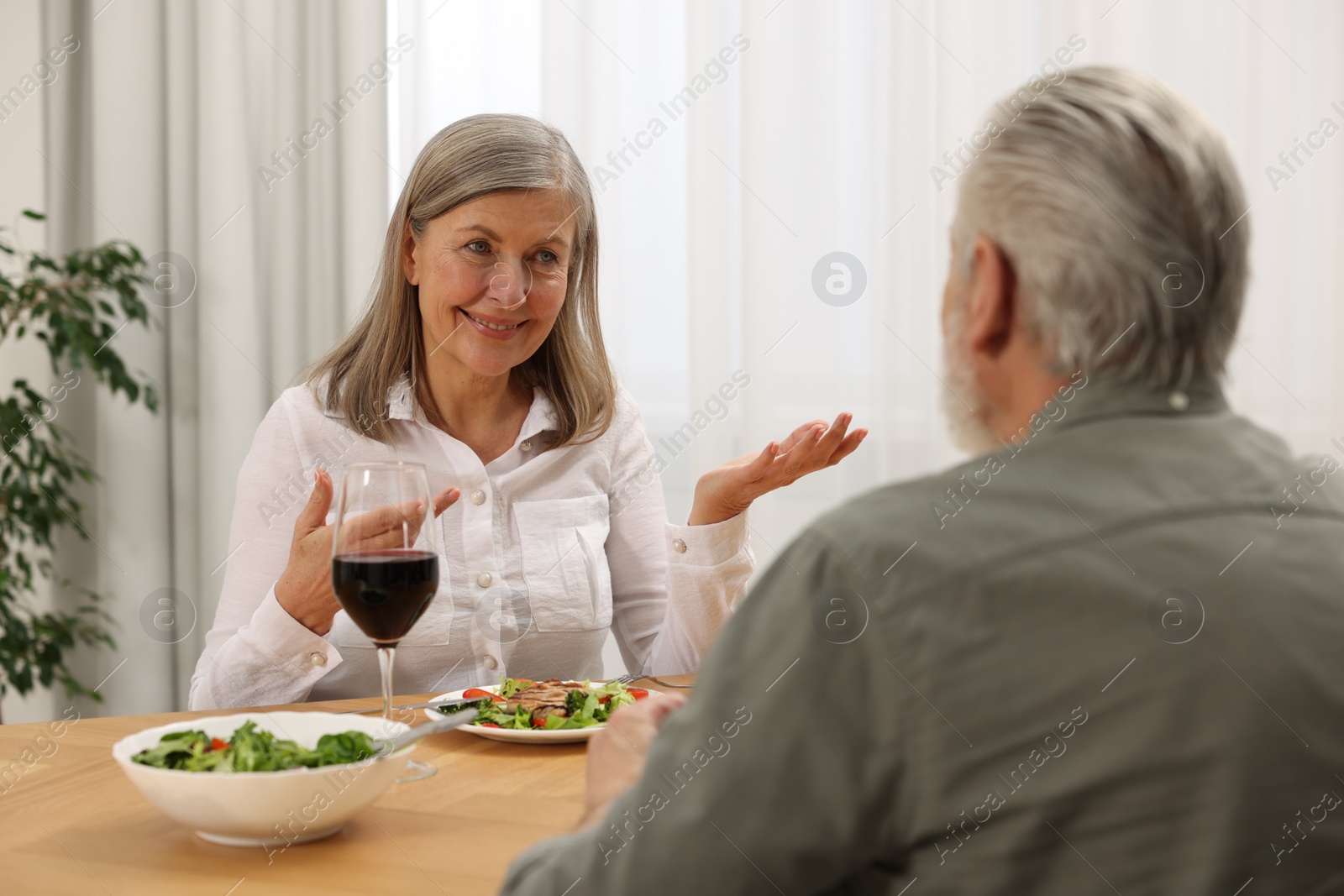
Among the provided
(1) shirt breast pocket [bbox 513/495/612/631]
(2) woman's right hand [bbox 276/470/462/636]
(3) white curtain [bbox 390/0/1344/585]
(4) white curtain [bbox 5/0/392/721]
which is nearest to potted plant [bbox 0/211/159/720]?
(4) white curtain [bbox 5/0/392/721]

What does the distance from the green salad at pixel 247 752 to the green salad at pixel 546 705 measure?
310 millimetres

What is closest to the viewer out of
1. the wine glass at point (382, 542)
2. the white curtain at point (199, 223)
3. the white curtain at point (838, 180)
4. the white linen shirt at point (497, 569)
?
the wine glass at point (382, 542)

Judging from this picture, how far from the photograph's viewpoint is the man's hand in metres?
0.90

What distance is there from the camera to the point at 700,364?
3074mm

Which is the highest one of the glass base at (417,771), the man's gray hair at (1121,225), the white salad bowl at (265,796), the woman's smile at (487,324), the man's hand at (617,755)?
the man's gray hair at (1121,225)

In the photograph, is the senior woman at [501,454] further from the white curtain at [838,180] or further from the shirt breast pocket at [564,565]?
the white curtain at [838,180]

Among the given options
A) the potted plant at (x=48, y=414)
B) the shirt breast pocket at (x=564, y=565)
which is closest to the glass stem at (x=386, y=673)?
the shirt breast pocket at (x=564, y=565)

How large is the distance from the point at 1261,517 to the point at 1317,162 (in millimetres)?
2556

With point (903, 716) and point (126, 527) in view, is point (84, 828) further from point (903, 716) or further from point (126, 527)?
point (126, 527)

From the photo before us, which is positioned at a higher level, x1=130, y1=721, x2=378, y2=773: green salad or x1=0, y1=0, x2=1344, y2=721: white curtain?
x1=0, y1=0, x2=1344, y2=721: white curtain

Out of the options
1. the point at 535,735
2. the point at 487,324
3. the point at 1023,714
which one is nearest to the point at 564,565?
the point at 487,324

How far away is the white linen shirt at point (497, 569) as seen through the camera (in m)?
1.69

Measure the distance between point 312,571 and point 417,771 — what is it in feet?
1.30

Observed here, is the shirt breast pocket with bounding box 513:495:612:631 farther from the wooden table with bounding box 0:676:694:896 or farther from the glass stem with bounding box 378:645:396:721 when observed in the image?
the glass stem with bounding box 378:645:396:721
